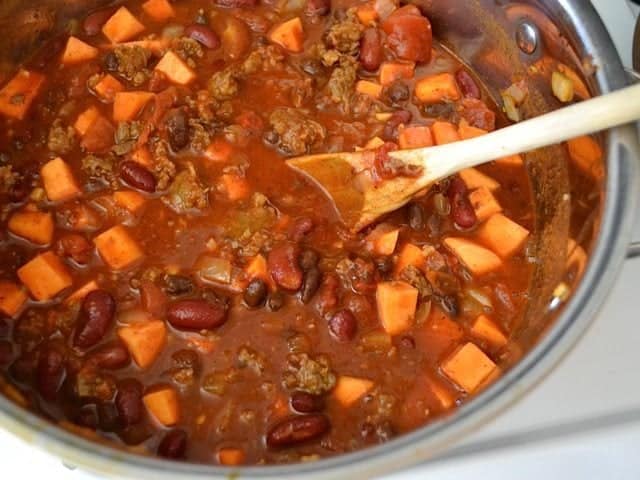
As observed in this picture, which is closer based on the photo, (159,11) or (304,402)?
(304,402)

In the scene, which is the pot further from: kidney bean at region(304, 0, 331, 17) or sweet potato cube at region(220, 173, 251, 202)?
sweet potato cube at region(220, 173, 251, 202)

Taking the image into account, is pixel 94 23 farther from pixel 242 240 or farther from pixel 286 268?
pixel 286 268

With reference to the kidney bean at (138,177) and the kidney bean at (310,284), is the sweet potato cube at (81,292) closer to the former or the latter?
the kidney bean at (138,177)

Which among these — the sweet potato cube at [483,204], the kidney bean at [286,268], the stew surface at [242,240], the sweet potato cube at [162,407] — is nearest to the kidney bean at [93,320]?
the stew surface at [242,240]

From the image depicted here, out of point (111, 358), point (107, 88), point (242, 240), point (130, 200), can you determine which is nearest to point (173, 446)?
point (111, 358)

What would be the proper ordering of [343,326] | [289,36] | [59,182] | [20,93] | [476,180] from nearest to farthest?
[343,326]
[59,182]
[476,180]
[20,93]
[289,36]

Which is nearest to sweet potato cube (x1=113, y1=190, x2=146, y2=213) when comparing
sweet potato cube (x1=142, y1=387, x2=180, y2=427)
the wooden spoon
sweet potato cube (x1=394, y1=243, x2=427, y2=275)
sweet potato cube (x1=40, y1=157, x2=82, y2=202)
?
sweet potato cube (x1=40, y1=157, x2=82, y2=202)
